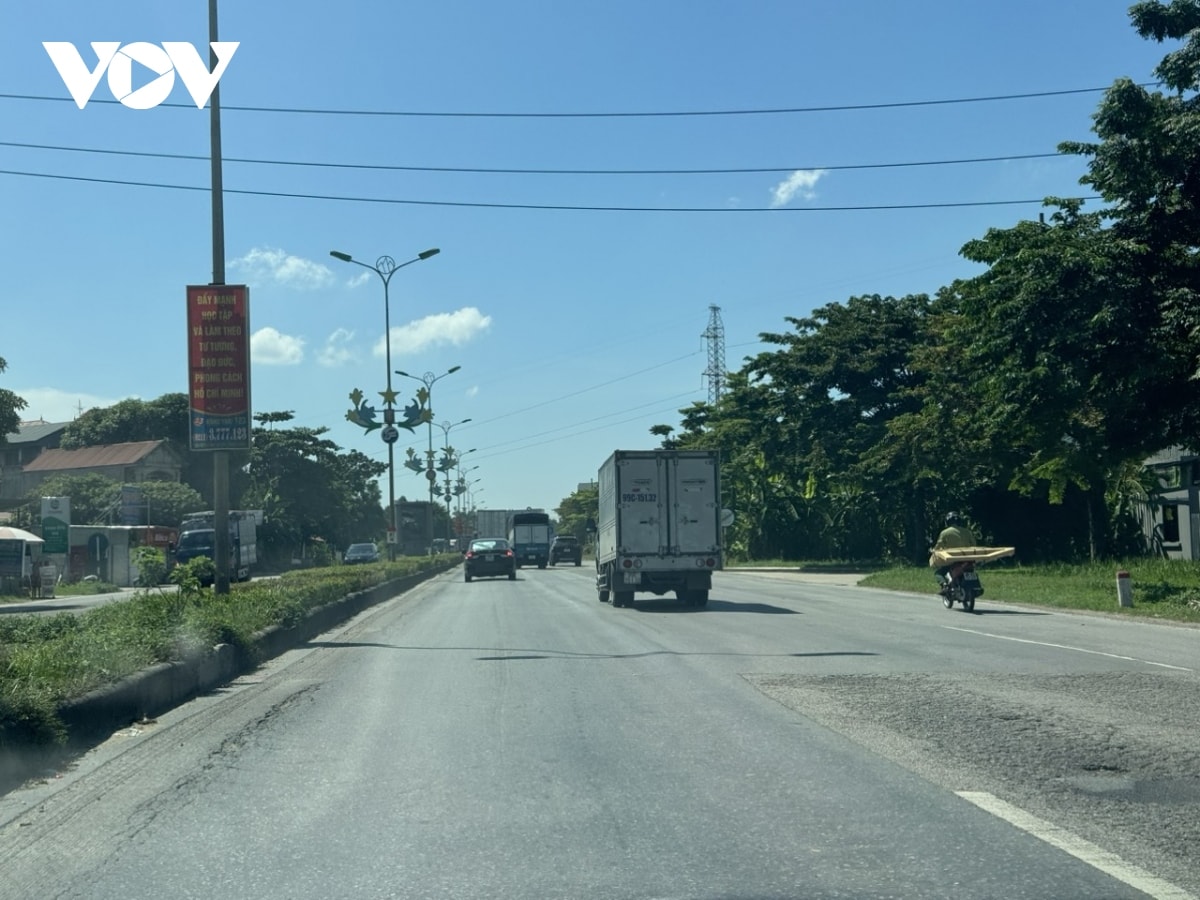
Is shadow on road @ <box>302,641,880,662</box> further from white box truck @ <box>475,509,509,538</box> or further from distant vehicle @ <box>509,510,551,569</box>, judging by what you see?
white box truck @ <box>475,509,509,538</box>

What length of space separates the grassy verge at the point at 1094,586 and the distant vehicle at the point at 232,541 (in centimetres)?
2428

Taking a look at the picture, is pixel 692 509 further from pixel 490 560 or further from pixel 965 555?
pixel 490 560

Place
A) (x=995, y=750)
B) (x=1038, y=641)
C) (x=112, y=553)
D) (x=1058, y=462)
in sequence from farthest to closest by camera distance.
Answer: (x=112, y=553)
(x=1058, y=462)
(x=1038, y=641)
(x=995, y=750)

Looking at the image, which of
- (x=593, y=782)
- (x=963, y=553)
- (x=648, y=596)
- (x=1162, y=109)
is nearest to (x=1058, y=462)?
(x=963, y=553)

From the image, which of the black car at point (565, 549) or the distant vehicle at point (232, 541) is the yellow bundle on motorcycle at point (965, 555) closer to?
the distant vehicle at point (232, 541)

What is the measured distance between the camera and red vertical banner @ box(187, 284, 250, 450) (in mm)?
18141

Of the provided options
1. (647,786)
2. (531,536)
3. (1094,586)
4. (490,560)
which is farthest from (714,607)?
(531,536)

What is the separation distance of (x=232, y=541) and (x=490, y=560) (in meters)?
9.93

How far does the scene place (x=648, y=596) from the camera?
32.5 meters

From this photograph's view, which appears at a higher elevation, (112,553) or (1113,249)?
(1113,249)

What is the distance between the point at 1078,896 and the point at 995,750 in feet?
11.1

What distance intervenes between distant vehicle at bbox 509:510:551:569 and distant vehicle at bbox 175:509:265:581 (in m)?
16.8

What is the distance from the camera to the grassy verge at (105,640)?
8492 mm

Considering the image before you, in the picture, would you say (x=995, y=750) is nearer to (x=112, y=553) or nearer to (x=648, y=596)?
(x=648, y=596)
